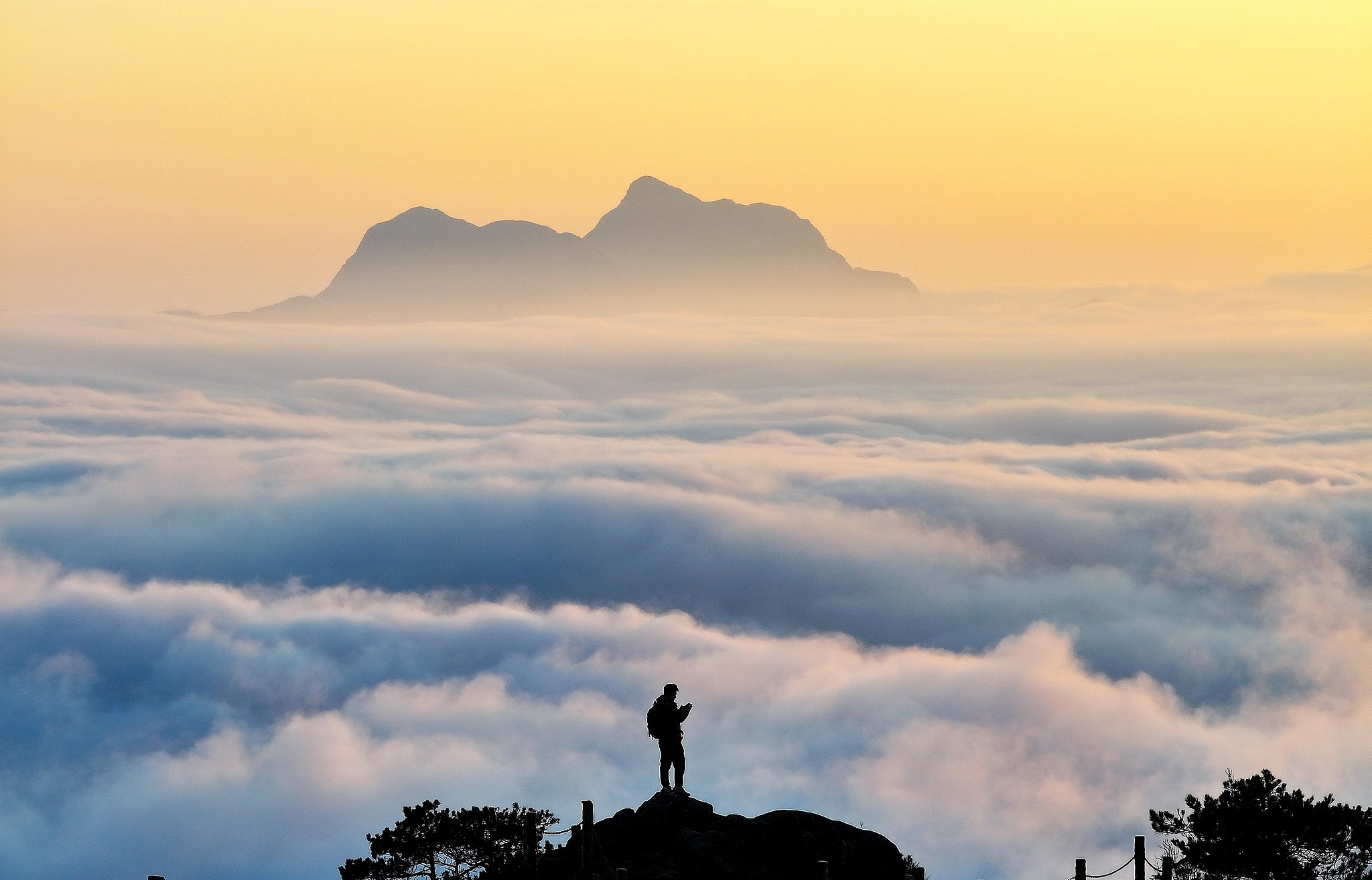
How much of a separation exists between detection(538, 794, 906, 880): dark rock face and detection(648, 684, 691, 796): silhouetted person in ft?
2.57

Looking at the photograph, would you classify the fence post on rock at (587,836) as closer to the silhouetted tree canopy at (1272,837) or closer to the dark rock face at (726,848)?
the dark rock face at (726,848)

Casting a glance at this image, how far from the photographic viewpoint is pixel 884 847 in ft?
88.9

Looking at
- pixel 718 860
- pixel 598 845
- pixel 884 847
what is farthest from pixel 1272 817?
pixel 598 845

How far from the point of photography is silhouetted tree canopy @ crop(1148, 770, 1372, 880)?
29.3 metres

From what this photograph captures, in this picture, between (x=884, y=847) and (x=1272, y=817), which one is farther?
(x=1272, y=817)

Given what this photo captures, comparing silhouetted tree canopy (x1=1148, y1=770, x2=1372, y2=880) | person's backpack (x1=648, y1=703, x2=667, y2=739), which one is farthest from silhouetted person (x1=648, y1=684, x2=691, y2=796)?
silhouetted tree canopy (x1=1148, y1=770, x2=1372, y2=880)

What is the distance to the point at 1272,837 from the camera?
97.6 ft

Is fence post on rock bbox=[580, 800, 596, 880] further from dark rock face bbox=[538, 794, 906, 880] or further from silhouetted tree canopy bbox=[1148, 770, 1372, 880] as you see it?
silhouetted tree canopy bbox=[1148, 770, 1372, 880]

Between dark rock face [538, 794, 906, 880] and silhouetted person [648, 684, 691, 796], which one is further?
silhouetted person [648, 684, 691, 796]

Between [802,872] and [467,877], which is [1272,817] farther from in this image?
[467,877]

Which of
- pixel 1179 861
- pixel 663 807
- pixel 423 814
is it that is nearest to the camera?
pixel 663 807

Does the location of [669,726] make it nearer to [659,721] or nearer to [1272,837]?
[659,721]

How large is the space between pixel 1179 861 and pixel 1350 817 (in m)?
3.20

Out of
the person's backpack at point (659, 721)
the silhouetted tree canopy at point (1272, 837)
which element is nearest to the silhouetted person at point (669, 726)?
the person's backpack at point (659, 721)
